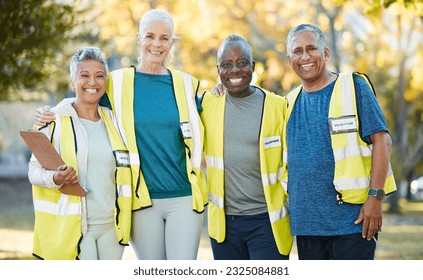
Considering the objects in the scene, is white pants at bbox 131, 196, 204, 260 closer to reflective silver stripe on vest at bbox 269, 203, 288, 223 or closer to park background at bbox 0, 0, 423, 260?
reflective silver stripe on vest at bbox 269, 203, 288, 223

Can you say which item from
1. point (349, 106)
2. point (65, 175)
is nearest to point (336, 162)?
point (349, 106)

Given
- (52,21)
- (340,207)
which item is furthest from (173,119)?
(52,21)

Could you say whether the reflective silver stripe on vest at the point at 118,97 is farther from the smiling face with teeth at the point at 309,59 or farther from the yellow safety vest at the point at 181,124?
the smiling face with teeth at the point at 309,59

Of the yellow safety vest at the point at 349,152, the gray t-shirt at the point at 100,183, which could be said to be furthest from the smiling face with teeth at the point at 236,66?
the gray t-shirt at the point at 100,183

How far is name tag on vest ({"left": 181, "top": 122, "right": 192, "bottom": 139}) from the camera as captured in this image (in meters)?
5.39

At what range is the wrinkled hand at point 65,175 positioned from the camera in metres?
4.98

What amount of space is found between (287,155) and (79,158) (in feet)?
4.81

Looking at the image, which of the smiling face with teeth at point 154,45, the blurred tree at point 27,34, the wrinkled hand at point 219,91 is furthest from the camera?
the blurred tree at point 27,34

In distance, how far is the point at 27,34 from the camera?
1159 cm

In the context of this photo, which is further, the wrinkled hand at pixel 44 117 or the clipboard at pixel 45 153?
the wrinkled hand at pixel 44 117

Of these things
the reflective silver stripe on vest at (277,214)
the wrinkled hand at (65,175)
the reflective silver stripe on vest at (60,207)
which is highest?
the wrinkled hand at (65,175)

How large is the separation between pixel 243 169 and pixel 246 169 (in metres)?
0.02

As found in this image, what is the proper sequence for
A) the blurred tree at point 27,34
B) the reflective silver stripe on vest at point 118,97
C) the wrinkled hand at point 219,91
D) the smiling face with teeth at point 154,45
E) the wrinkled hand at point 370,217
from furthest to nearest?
the blurred tree at point 27,34 < the wrinkled hand at point 219,91 < the smiling face with teeth at point 154,45 < the reflective silver stripe on vest at point 118,97 < the wrinkled hand at point 370,217

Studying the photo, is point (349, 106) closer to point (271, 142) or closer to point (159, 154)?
point (271, 142)
